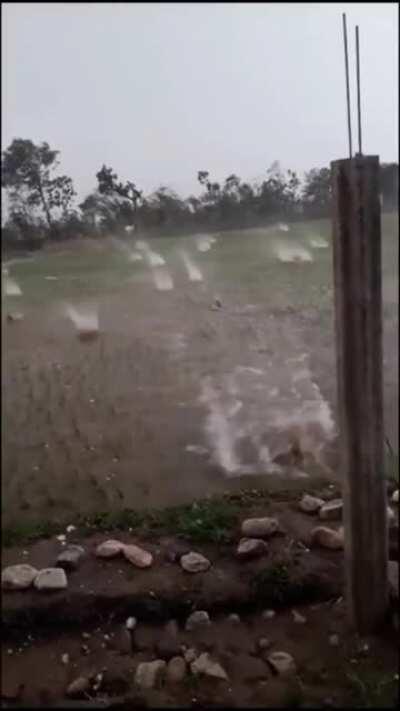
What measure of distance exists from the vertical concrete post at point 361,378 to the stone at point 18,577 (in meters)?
0.79

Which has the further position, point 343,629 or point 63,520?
point 63,520

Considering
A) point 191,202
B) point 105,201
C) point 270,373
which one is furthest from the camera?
point 270,373

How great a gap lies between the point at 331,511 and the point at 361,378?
65cm

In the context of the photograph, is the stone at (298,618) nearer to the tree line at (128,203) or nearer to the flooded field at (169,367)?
the flooded field at (169,367)

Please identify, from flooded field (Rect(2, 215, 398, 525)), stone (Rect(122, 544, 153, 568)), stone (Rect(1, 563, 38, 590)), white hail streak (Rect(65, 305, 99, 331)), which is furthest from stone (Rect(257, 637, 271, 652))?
white hail streak (Rect(65, 305, 99, 331))

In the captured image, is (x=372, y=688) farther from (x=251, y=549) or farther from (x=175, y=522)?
(x=175, y=522)

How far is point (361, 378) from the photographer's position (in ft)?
4.40

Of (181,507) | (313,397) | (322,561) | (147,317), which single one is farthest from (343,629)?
(147,317)

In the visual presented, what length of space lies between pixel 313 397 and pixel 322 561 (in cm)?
56

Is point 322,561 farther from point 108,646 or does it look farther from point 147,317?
point 147,317

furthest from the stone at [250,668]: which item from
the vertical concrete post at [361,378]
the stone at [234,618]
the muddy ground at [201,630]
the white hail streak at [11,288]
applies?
the white hail streak at [11,288]

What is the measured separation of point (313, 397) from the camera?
2.12 m

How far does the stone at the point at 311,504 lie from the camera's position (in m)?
1.91

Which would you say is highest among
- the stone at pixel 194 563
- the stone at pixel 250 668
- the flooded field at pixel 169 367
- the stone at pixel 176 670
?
the flooded field at pixel 169 367
